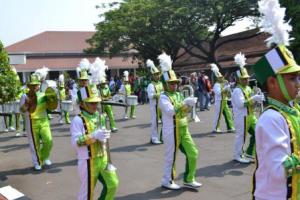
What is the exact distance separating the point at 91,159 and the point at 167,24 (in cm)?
2755

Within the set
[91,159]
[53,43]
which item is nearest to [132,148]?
[91,159]

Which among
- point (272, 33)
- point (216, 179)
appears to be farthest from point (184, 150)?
point (272, 33)

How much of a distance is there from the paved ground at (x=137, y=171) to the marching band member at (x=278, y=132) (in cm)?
362

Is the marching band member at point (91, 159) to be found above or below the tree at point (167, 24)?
below

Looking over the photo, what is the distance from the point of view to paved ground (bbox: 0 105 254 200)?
23.8 ft

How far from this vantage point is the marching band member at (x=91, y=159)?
5.43 metres

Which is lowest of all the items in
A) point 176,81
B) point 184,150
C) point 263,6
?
point 184,150

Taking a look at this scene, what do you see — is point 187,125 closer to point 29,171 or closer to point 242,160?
point 242,160

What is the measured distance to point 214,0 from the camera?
29.3 metres

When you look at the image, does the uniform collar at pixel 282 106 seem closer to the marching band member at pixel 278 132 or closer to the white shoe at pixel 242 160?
the marching band member at pixel 278 132

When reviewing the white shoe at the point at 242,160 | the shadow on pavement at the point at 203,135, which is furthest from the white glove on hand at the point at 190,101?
the shadow on pavement at the point at 203,135

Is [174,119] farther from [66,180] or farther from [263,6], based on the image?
[263,6]

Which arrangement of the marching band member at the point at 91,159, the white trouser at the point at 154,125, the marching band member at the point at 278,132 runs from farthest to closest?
the white trouser at the point at 154,125
the marching band member at the point at 91,159
the marching band member at the point at 278,132

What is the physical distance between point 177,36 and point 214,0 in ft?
13.8
